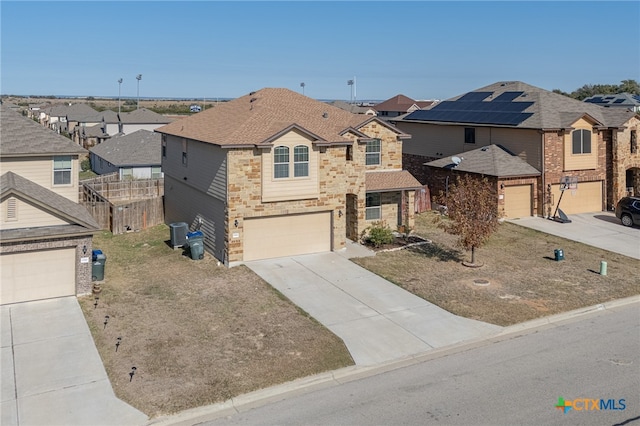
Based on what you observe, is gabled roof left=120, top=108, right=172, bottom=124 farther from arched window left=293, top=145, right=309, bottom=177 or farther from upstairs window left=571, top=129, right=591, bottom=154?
upstairs window left=571, top=129, right=591, bottom=154

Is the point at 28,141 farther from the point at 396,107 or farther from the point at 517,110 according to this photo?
the point at 396,107

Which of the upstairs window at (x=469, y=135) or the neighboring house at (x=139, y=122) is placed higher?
the neighboring house at (x=139, y=122)

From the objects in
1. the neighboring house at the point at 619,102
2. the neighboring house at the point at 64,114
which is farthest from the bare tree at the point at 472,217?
the neighboring house at the point at 64,114

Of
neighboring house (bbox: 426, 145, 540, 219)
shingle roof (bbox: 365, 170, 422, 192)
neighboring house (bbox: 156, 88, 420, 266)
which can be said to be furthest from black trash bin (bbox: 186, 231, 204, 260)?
neighboring house (bbox: 426, 145, 540, 219)

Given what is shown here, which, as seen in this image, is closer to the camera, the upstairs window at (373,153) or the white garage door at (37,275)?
the white garage door at (37,275)

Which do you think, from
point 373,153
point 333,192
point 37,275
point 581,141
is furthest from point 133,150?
point 581,141

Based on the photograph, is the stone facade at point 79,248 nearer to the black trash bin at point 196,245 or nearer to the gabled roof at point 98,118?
the black trash bin at point 196,245

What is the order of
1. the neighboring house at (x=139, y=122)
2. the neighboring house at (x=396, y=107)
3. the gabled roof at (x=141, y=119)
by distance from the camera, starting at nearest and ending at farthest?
the neighboring house at (x=139, y=122) → the gabled roof at (x=141, y=119) → the neighboring house at (x=396, y=107)

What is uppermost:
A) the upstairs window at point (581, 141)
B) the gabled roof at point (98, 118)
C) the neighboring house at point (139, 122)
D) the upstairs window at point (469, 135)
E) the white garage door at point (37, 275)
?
the gabled roof at point (98, 118)
